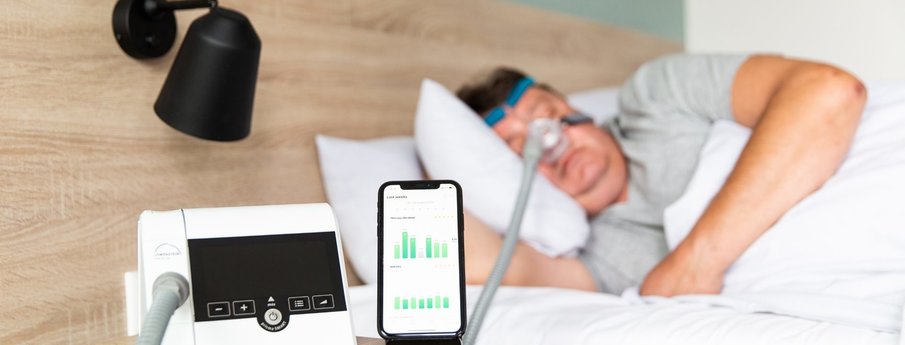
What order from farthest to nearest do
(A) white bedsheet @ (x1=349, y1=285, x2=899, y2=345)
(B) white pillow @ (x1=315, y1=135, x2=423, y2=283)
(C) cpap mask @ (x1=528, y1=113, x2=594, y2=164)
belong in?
(C) cpap mask @ (x1=528, y1=113, x2=594, y2=164), (B) white pillow @ (x1=315, y1=135, x2=423, y2=283), (A) white bedsheet @ (x1=349, y1=285, x2=899, y2=345)

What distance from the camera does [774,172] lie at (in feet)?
3.75

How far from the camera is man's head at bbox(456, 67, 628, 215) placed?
1458 mm

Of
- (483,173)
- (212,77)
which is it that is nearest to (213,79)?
(212,77)

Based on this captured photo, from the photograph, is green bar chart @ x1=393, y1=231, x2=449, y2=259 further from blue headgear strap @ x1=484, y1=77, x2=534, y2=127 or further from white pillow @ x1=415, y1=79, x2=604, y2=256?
blue headgear strap @ x1=484, y1=77, x2=534, y2=127

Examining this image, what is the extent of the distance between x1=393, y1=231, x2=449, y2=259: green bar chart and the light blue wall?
1180 mm

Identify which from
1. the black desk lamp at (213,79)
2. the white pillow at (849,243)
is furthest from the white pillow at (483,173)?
the black desk lamp at (213,79)

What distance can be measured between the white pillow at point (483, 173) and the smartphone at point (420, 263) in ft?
1.66

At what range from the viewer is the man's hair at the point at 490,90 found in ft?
5.03

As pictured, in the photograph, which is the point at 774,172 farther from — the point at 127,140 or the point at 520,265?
the point at 127,140

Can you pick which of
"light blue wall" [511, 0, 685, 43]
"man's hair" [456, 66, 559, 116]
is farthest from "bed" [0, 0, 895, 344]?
"light blue wall" [511, 0, 685, 43]

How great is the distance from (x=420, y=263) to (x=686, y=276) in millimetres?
506

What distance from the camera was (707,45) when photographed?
2.51 meters

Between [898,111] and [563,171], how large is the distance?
54 cm

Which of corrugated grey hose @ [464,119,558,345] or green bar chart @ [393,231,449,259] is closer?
green bar chart @ [393,231,449,259]
